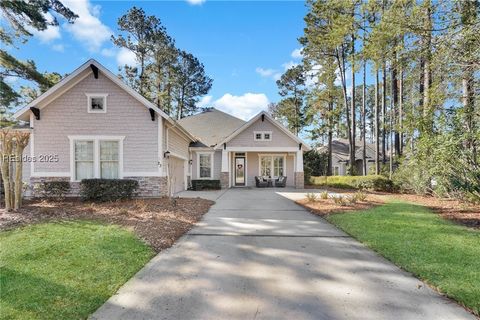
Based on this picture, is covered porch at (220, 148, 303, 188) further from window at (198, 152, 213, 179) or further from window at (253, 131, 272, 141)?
window at (198, 152, 213, 179)

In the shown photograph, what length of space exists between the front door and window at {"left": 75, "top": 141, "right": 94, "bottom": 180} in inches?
442

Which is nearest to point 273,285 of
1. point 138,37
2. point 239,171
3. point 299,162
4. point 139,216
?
point 139,216

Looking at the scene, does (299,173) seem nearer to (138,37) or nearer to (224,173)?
(224,173)

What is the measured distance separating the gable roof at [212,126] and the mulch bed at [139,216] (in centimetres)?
1176

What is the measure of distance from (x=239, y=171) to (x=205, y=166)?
263 cm

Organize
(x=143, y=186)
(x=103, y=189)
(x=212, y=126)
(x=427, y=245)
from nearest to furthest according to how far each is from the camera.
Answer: (x=427, y=245) < (x=103, y=189) < (x=143, y=186) < (x=212, y=126)

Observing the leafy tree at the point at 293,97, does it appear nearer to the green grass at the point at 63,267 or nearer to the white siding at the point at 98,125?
the white siding at the point at 98,125

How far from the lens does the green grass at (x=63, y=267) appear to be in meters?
3.41

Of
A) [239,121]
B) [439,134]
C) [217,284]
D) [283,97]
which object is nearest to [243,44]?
[439,134]

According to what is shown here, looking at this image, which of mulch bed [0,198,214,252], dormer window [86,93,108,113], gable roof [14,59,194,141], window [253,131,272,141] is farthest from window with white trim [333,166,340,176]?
dormer window [86,93,108,113]

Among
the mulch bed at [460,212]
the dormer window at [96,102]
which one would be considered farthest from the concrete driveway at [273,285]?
the dormer window at [96,102]

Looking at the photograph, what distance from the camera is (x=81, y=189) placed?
473 inches

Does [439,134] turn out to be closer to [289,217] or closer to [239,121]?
[289,217]

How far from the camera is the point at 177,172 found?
17156mm
